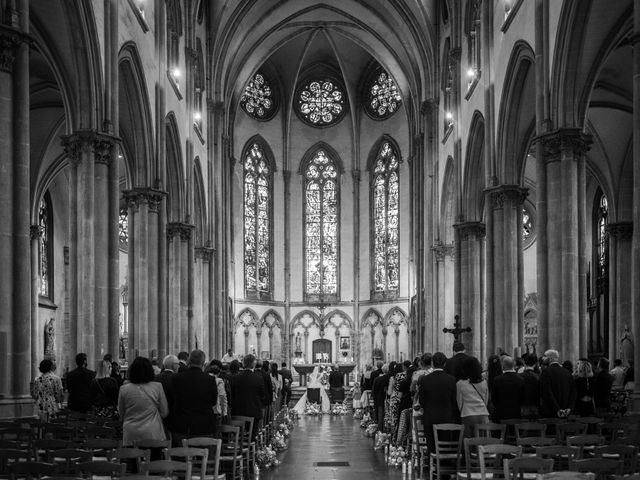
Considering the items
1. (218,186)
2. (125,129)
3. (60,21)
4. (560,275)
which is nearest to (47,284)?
(218,186)

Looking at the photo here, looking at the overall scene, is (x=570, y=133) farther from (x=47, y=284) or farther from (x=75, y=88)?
(x=47, y=284)

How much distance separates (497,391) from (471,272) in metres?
20.5

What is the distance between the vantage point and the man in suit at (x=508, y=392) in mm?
13156

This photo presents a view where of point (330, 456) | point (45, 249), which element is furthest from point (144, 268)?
point (45, 249)

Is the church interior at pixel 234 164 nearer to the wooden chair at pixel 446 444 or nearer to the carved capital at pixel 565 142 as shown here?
the carved capital at pixel 565 142

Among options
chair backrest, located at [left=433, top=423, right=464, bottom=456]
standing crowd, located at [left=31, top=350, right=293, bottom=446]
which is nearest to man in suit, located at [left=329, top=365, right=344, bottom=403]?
standing crowd, located at [left=31, top=350, right=293, bottom=446]

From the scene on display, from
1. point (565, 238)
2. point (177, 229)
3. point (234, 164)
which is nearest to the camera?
point (565, 238)

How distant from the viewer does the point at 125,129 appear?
27500mm

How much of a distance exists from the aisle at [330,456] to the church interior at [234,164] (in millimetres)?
4486

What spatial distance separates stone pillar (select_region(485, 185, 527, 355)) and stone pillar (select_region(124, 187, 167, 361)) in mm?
10315

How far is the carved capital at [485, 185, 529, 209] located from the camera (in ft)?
87.1

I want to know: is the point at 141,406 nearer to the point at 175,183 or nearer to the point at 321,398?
the point at 175,183

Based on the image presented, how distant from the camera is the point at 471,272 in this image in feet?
110

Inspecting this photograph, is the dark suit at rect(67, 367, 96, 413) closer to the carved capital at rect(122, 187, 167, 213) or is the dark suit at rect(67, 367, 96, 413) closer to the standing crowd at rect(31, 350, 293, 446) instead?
the standing crowd at rect(31, 350, 293, 446)
